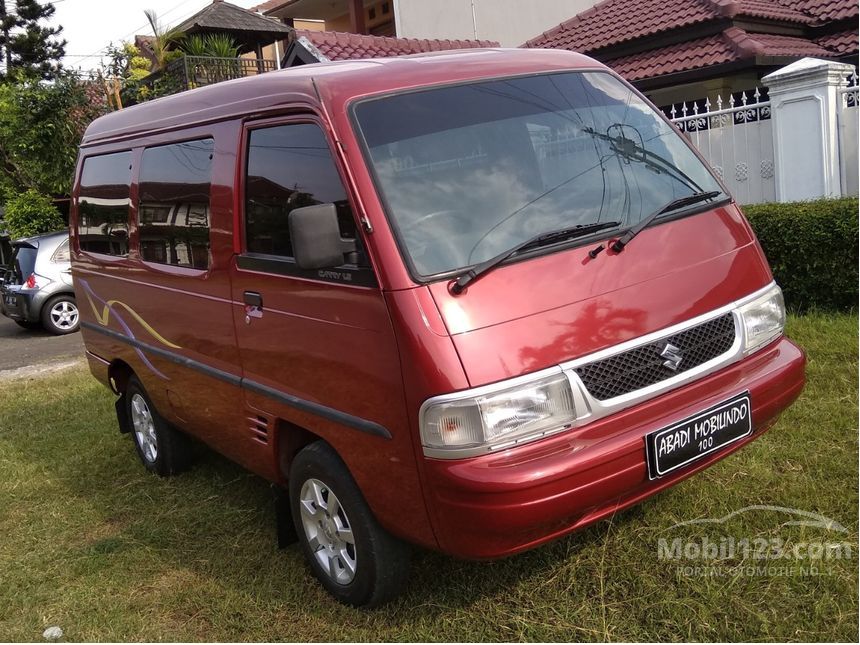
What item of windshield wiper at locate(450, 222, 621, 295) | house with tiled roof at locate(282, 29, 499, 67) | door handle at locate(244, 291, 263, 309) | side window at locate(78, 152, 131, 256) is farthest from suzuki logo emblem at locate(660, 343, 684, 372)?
house with tiled roof at locate(282, 29, 499, 67)

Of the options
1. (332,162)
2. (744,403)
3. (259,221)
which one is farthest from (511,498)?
(259,221)

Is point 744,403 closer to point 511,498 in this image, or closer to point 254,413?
point 511,498

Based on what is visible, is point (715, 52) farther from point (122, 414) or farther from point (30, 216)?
point (30, 216)

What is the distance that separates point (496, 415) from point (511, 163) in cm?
116

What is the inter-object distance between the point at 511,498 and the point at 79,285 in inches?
179

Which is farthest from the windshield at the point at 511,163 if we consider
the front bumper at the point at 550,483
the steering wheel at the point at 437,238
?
the front bumper at the point at 550,483

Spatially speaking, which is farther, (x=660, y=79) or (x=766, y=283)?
(x=660, y=79)

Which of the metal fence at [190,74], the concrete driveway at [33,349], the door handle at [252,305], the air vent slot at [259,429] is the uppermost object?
the metal fence at [190,74]

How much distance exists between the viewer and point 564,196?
11.8 ft

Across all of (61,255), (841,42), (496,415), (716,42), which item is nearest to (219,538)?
(496,415)

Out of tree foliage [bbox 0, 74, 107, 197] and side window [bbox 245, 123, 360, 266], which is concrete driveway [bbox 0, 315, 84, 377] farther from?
side window [bbox 245, 123, 360, 266]

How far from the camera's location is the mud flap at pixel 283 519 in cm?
418

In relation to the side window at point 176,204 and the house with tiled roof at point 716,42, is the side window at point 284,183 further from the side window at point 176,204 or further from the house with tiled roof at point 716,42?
the house with tiled roof at point 716,42

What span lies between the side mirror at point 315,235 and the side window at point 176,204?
1.22 meters
